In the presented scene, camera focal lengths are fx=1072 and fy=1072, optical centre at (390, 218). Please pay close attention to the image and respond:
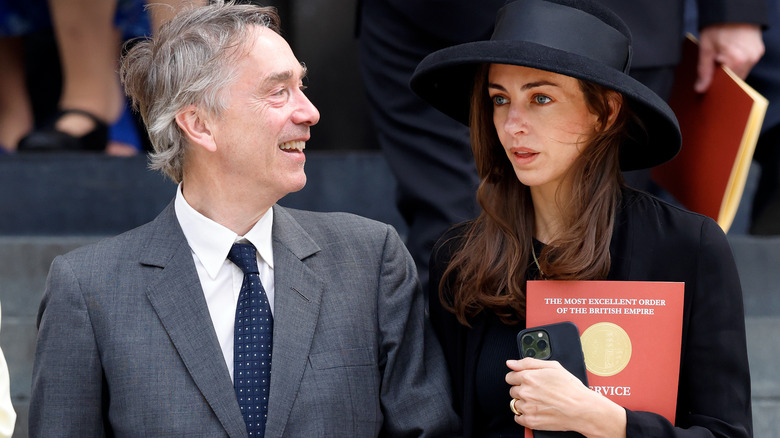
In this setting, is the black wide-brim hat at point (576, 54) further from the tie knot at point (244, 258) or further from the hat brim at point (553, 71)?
the tie knot at point (244, 258)

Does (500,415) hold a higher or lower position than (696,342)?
lower

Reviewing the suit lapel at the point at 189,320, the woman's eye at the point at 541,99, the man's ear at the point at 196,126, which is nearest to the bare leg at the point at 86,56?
the man's ear at the point at 196,126

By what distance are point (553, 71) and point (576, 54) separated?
8 cm

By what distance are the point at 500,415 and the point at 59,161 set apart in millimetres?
3121

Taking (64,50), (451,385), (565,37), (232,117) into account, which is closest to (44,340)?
(232,117)

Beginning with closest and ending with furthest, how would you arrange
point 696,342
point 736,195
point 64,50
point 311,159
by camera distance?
1. point 696,342
2. point 736,195
3. point 311,159
4. point 64,50

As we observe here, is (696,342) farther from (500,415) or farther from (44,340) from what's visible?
(44,340)

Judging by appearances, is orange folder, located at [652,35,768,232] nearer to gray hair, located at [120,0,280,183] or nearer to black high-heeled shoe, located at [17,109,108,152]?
gray hair, located at [120,0,280,183]

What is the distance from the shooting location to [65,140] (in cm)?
517

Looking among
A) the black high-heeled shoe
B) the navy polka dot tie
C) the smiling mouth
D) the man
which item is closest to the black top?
the man

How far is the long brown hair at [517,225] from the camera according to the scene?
98.2 inches

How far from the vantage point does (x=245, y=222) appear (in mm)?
2760

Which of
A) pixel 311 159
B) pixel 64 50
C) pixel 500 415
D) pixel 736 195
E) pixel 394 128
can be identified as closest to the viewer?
pixel 500 415

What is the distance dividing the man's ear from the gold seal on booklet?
1.06 meters
